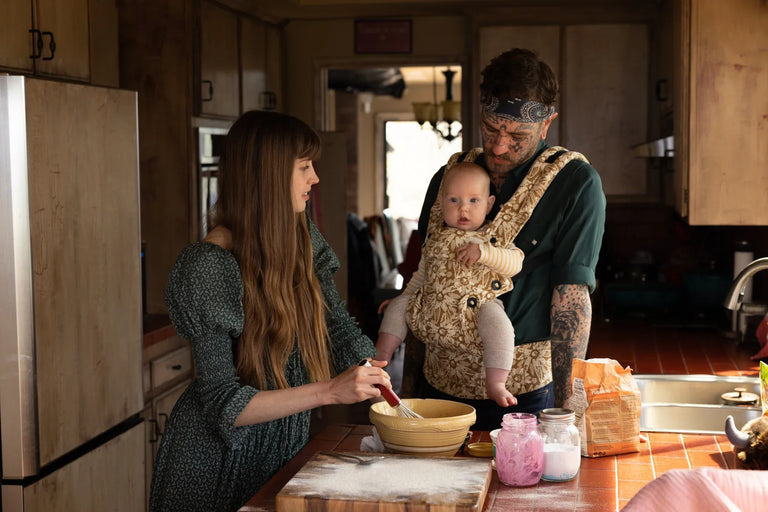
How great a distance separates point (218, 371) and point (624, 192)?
3.78m

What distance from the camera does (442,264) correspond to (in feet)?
7.29

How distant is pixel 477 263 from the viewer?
7.10 feet

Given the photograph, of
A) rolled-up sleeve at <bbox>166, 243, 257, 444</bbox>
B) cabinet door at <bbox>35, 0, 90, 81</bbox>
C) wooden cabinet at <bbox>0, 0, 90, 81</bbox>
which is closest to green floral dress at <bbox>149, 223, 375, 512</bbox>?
rolled-up sleeve at <bbox>166, 243, 257, 444</bbox>

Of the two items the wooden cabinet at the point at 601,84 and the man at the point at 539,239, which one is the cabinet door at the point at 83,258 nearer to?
the man at the point at 539,239

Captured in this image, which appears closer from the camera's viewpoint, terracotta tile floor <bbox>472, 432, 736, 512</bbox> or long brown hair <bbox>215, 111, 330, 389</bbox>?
terracotta tile floor <bbox>472, 432, 736, 512</bbox>

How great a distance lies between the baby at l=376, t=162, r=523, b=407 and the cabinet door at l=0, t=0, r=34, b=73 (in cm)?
178

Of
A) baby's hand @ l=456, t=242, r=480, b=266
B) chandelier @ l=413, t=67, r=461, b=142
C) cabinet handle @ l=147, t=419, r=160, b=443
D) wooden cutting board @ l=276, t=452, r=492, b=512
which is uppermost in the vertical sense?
chandelier @ l=413, t=67, r=461, b=142

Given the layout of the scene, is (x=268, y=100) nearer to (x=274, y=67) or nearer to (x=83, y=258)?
(x=274, y=67)

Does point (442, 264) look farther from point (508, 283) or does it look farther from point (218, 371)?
point (218, 371)

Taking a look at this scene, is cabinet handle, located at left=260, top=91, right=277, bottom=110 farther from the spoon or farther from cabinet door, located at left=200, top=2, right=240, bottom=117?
the spoon

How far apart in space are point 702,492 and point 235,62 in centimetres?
419

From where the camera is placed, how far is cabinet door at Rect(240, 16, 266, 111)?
5.10m

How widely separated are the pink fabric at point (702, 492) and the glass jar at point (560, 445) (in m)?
0.42

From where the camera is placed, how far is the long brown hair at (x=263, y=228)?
1.88 m
